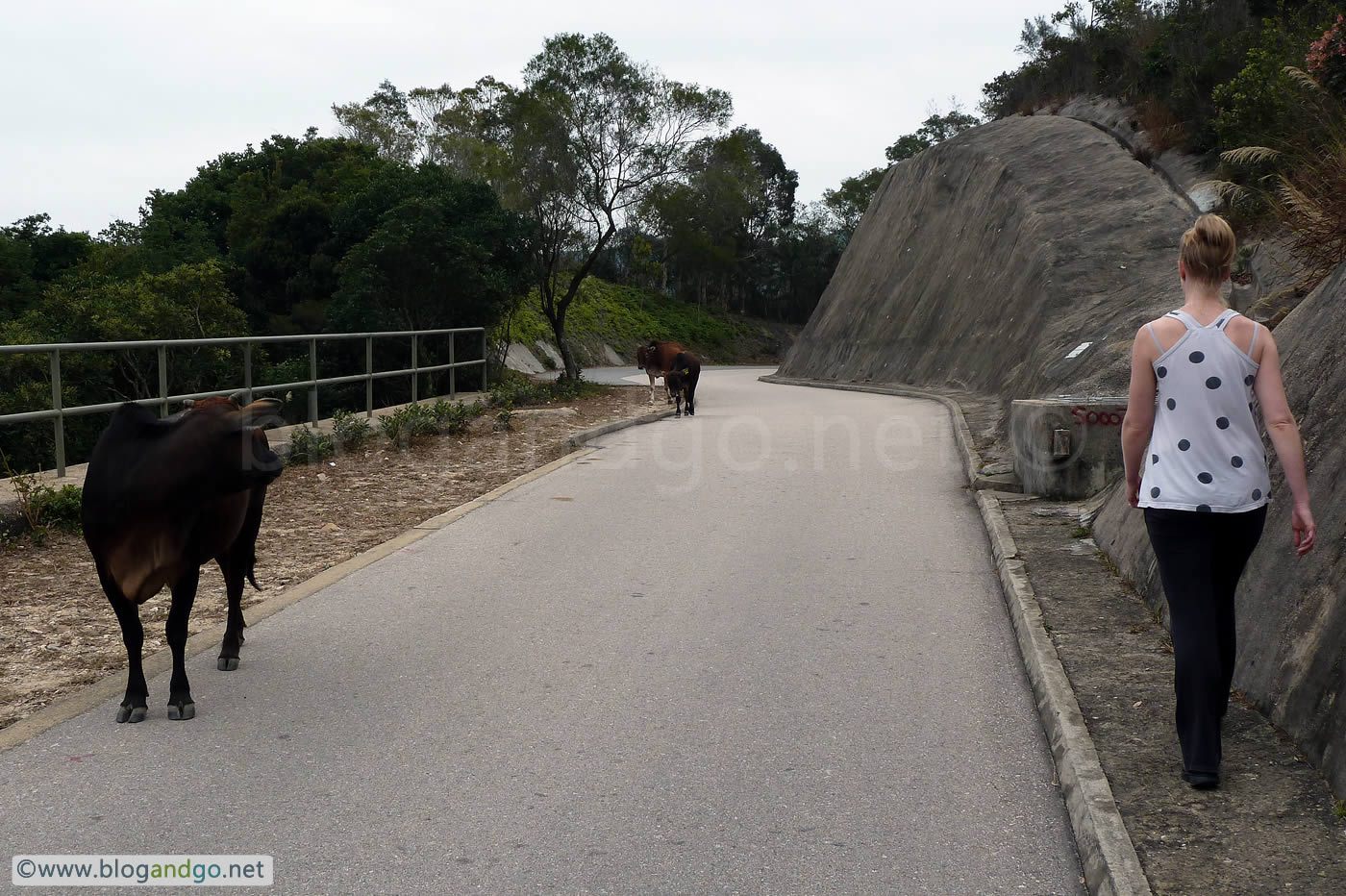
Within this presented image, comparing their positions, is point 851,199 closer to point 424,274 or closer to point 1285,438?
point 424,274

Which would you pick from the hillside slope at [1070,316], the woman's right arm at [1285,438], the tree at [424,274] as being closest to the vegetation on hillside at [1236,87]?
the hillside slope at [1070,316]

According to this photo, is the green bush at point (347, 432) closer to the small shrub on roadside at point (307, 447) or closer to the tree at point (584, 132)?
the small shrub on roadside at point (307, 447)

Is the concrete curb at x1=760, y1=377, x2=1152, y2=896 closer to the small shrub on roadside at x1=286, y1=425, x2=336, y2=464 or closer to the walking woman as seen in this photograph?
the walking woman

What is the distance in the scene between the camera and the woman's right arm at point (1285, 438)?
166 inches

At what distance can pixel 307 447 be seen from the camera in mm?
13188

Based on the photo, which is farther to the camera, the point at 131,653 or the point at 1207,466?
the point at 131,653

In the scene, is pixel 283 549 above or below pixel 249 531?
below

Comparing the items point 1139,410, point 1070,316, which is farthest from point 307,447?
point 1070,316

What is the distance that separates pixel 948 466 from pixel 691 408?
844 centimetres

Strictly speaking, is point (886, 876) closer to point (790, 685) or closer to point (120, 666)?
point (790, 685)

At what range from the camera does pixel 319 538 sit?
9.54 m

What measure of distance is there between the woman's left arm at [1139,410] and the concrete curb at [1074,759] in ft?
3.32

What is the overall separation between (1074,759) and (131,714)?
3947mm

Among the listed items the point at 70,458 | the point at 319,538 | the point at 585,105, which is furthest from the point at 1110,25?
the point at 319,538
